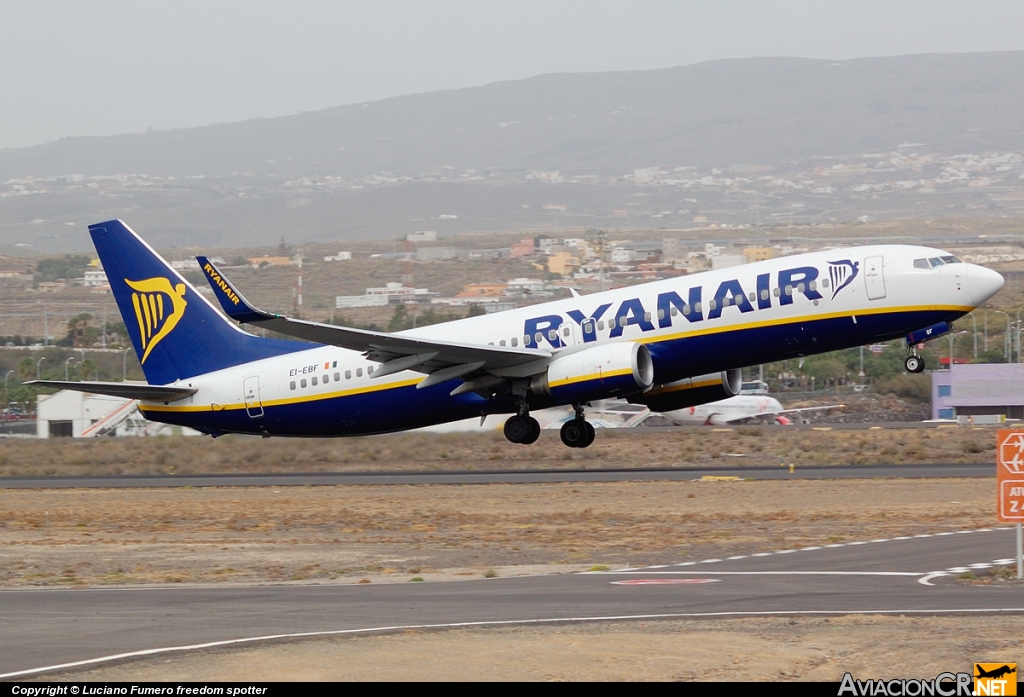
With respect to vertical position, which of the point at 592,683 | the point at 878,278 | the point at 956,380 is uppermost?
the point at 878,278

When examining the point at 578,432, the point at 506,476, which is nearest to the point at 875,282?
the point at 578,432

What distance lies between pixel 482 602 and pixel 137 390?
24.5 m

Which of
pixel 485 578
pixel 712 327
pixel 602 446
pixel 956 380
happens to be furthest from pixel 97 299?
pixel 485 578

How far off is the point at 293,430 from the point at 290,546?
15.2m

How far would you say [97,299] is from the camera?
184 m

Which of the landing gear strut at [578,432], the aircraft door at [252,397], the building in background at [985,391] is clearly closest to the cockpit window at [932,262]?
the landing gear strut at [578,432]

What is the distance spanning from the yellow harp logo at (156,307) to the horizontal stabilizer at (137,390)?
1.52 meters

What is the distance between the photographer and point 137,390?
1481 inches

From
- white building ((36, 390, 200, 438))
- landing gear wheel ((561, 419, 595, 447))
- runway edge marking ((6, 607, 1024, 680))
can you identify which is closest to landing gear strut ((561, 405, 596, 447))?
landing gear wheel ((561, 419, 595, 447))

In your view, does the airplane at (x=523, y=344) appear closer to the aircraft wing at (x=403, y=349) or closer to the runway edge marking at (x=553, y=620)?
the aircraft wing at (x=403, y=349)

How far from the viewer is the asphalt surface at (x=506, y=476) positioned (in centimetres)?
3428

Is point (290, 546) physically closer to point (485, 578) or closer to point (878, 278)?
point (485, 578)

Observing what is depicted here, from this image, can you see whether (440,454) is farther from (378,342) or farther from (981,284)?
(981,284)

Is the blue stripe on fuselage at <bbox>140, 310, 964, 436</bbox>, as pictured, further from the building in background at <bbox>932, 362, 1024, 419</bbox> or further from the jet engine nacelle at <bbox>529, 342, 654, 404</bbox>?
the building in background at <bbox>932, 362, 1024, 419</bbox>
